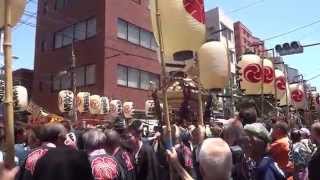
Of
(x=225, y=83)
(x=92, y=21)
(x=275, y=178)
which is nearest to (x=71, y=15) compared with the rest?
(x=92, y=21)

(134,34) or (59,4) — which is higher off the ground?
(59,4)

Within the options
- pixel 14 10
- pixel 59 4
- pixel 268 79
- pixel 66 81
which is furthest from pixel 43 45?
pixel 14 10

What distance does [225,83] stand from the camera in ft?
30.5

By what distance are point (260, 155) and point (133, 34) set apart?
27.4 metres

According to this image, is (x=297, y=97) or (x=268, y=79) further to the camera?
(x=297, y=97)

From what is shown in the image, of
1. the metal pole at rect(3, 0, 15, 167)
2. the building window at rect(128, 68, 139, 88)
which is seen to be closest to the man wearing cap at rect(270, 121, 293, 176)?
the metal pole at rect(3, 0, 15, 167)

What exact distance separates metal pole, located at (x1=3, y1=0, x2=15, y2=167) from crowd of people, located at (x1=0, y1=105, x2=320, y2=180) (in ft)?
0.45

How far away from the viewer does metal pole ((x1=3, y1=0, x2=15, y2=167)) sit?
358 centimetres

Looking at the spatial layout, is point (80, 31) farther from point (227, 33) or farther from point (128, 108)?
point (227, 33)

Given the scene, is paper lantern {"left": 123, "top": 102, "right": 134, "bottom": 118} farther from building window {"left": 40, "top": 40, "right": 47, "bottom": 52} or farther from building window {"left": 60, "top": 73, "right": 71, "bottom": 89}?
building window {"left": 40, "top": 40, "right": 47, "bottom": 52}

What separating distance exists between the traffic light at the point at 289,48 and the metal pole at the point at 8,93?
19.4 metres

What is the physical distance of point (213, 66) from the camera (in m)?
9.05

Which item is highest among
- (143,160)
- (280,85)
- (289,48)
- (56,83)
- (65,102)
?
(289,48)

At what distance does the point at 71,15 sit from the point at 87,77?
5.15 metres
